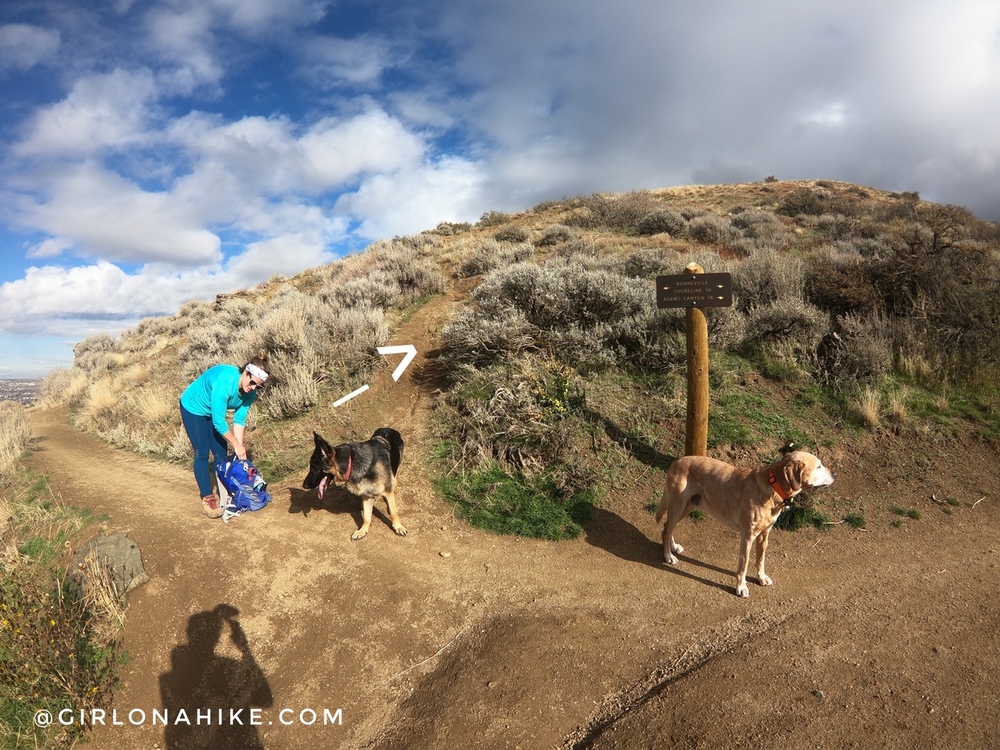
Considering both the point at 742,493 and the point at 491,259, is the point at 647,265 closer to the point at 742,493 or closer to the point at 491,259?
the point at 491,259

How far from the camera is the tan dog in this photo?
383 centimetres

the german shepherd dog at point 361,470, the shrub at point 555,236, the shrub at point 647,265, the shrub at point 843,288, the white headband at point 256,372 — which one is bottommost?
the german shepherd dog at point 361,470

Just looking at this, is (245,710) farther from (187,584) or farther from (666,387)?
(666,387)

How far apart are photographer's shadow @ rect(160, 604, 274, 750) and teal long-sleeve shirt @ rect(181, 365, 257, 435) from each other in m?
2.20

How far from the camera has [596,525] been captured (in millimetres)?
5637

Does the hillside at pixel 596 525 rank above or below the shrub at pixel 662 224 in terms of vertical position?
below

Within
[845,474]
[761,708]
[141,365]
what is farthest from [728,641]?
[141,365]

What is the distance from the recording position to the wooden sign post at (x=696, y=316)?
551cm

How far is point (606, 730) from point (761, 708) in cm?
106

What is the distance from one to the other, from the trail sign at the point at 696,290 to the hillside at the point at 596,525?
2013mm

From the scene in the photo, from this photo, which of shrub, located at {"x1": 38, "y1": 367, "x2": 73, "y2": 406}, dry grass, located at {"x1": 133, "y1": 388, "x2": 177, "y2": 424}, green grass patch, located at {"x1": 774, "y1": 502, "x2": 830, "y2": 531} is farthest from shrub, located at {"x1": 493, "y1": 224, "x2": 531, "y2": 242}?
shrub, located at {"x1": 38, "y1": 367, "x2": 73, "y2": 406}

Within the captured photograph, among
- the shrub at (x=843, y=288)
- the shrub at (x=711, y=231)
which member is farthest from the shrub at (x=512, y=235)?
the shrub at (x=843, y=288)

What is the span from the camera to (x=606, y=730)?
124 inches

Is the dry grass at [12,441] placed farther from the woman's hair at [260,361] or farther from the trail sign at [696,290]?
the trail sign at [696,290]
